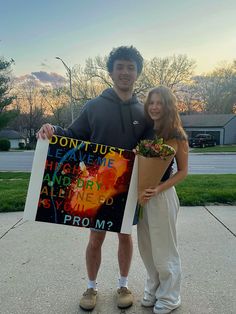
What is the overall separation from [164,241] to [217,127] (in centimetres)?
4396

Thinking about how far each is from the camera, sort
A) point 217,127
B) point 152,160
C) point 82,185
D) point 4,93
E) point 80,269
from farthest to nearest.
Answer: point 217,127
point 4,93
point 80,269
point 82,185
point 152,160

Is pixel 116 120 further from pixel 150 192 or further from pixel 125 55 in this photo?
pixel 150 192

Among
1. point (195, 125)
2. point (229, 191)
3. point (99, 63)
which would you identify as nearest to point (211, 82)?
point (195, 125)

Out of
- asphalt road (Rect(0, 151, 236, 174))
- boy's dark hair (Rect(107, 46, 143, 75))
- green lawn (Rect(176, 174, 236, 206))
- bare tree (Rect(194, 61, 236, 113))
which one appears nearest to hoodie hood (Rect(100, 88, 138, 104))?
boy's dark hair (Rect(107, 46, 143, 75))

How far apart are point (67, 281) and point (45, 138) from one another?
1423mm

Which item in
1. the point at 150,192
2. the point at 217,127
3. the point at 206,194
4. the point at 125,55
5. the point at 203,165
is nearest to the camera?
the point at 150,192

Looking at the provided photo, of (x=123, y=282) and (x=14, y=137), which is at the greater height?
(x=14, y=137)

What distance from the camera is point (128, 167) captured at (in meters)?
2.39

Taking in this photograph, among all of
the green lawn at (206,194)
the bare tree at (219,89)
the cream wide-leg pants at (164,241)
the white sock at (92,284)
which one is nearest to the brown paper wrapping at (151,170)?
the cream wide-leg pants at (164,241)

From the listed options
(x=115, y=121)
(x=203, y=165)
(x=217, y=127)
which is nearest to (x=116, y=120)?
(x=115, y=121)

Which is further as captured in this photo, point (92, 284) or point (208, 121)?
point (208, 121)

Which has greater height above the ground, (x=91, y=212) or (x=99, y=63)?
(x=99, y=63)

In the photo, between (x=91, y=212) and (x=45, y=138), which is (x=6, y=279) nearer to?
(x=91, y=212)

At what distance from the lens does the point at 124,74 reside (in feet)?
8.29
